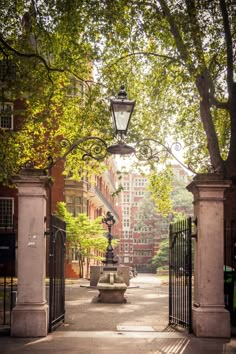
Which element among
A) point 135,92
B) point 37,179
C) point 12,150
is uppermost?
point 135,92

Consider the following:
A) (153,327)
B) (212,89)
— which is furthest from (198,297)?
(212,89)

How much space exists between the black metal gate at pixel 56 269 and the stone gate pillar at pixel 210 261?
2749 mm

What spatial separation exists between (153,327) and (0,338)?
10.7ft

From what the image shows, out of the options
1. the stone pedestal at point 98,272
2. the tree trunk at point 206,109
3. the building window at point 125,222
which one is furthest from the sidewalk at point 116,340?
the building window at point 125,222

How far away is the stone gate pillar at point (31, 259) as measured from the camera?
9195 millimetres

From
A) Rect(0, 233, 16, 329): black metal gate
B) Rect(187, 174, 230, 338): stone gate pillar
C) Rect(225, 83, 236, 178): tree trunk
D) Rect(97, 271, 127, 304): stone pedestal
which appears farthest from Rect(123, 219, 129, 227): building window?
Rect(187, 174, 230, 338): stone gate pillar

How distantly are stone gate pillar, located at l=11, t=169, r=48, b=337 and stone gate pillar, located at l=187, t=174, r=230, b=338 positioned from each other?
293 centimetres

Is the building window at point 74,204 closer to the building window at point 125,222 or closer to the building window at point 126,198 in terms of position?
the building window at point 125,222

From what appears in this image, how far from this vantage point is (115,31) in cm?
1592

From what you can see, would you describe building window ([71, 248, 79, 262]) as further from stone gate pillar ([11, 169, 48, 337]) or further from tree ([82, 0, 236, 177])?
stone gate pillar ([11, 169, 48, 337])

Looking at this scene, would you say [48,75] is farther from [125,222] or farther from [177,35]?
[125,222]

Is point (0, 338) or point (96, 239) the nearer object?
point (0, 338)

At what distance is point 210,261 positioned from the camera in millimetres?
9500

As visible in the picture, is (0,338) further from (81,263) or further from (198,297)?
(81,263)
